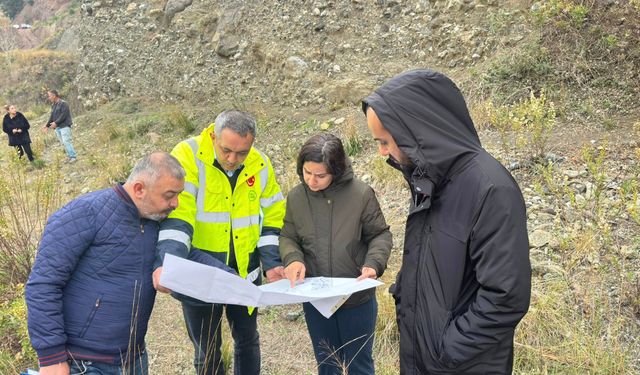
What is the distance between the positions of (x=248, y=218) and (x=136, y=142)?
25.0ft

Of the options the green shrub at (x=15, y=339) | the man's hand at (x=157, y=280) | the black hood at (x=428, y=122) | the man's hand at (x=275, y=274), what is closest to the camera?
the black hood at (x=428, y=122)

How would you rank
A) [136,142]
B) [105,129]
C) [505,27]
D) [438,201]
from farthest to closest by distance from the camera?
[105,129]
[136,142]
[505,27]
[438,201]

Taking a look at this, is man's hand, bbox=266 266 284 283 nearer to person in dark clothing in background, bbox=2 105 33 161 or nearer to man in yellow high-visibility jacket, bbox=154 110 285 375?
man in yellow high-visibility jacket, bbox=154 110 285 375

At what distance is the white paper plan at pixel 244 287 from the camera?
1925mm

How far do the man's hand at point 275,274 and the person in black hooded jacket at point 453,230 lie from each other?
3.06 feet

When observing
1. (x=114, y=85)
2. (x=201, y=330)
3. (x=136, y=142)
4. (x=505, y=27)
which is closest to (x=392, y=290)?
(x=201, y=330)

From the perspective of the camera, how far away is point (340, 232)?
2383 mm

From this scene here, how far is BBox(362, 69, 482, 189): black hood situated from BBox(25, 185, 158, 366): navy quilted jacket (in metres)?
1.18

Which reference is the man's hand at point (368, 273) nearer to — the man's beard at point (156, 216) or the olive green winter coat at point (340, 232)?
the olive green winter coat at point (340, 232)

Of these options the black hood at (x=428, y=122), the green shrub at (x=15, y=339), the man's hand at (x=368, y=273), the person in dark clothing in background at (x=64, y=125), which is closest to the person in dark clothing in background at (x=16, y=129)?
the person in dark clothing in background at (x=64, y=125)

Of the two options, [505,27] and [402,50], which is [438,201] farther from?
[402,50]

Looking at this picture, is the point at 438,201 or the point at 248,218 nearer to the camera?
the point at 438,201

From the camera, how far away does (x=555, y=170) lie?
4.47m

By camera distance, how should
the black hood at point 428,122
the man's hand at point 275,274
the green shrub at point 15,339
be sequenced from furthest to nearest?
the green shrub at point 15,339
the man's hand at point 275,274
the black hood at point 428,122
